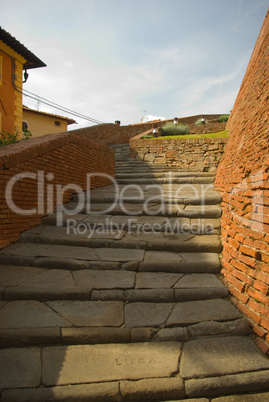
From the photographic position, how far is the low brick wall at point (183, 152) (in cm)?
675

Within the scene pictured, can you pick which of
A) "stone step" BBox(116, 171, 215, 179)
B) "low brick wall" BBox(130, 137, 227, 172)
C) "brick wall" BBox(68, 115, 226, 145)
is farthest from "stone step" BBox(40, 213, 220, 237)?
"brick wall" BBox(68, 115, 226, 145)

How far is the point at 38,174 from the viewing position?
3600mm

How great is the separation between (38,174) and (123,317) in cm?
251

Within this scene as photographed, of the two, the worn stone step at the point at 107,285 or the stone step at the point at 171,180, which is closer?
the worn stone step at the point at 107,285

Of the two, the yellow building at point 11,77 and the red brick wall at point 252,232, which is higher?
the yellow building at point 11,77

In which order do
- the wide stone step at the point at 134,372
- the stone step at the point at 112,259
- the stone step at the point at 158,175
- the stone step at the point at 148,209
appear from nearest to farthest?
the wide stone step at the point at 134,372
the stone step at the point at 112,259
the stone step at the point at 148,209
the stone step at the point at 158,175

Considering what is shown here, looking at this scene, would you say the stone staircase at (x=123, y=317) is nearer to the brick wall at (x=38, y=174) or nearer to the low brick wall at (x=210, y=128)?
the brick wall at (x=38, y=174)

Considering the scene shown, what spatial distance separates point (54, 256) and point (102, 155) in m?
3.54

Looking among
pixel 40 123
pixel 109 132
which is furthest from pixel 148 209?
pixel 40 123

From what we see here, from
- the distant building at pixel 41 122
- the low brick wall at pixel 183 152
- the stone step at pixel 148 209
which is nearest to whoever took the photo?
the stone step at pixel 148 209

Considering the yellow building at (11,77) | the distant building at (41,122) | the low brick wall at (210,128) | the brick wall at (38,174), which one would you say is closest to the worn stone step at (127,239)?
the brick wall at (38,174)

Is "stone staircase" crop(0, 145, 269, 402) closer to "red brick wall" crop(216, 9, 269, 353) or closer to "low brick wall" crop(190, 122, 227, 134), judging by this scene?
"red brick wall" crop(216, 9, 269, 353)

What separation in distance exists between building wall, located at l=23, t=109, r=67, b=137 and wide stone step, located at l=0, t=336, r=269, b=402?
59.5 feet

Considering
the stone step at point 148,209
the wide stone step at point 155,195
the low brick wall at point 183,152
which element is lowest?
the stone step at point 148,209
